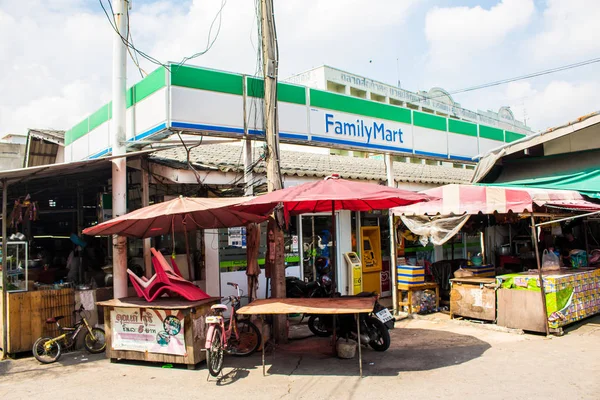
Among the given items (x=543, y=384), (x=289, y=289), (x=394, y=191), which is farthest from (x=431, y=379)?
(x=289, y=289)

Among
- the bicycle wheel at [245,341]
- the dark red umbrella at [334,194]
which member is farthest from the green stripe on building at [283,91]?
the bicycle wheel at [245,341]

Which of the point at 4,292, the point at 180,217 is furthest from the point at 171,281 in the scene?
the point at 4,292

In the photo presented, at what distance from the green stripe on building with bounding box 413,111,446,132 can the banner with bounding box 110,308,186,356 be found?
7869mm

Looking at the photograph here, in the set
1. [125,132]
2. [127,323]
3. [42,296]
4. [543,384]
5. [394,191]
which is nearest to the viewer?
[543,384]

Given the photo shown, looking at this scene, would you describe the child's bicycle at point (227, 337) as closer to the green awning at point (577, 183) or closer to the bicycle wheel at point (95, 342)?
the bicycle wheel at point (95, 342)

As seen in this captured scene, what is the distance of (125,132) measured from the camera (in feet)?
28.8

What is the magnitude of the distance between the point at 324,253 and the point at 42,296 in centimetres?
628

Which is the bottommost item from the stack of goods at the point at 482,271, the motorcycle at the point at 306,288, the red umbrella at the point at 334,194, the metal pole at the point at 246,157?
the motorcycle at the point at 306,288

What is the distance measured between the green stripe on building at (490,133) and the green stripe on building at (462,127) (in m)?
0.53

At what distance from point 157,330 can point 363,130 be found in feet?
20.3

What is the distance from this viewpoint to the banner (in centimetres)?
697

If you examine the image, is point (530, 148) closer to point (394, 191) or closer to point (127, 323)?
point (394, 191)

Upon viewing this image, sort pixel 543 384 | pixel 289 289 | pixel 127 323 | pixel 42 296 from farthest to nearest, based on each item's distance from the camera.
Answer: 1. pixel 289 289
2. pixel 42 296
3. pixel 127 323
4. pixel 543 384

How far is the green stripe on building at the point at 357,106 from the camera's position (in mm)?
9938
